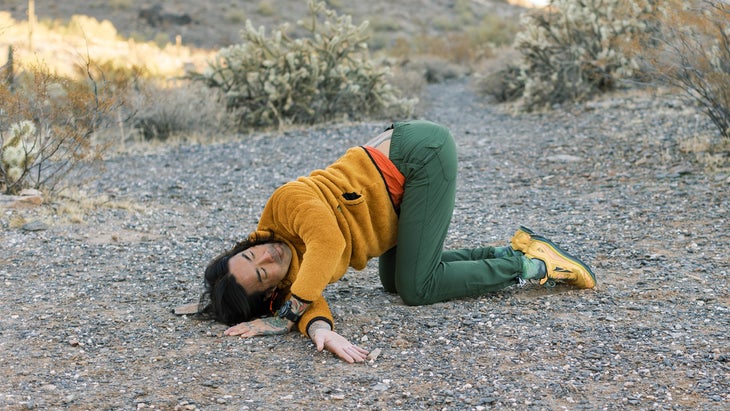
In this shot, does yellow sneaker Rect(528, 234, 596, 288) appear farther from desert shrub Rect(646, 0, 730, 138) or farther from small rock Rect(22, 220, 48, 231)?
desert shrub Rect(646, 0, 730, 138)

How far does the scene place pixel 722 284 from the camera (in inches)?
164

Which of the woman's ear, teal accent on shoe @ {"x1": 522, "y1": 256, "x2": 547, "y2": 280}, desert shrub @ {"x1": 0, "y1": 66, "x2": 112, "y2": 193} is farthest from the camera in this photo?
desert shrub @ {"x1": 0, "y1": 66, "x2": 112, "y2": 193}

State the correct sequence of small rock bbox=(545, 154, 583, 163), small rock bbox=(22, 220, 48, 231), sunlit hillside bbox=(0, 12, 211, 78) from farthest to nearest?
1. sunlit hillside bbox=(0, 12, 211, 78)
2. small rock bbox=(545, 154, 583, 163)
3. small rock bbox=(22, 220, 48, 231)

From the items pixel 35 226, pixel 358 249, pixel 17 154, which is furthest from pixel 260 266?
pixel 17 154

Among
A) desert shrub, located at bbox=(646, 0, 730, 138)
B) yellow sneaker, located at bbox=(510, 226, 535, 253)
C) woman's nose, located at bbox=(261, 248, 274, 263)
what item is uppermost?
desert shrub, located at bbox=(646, 0, 730, 138)

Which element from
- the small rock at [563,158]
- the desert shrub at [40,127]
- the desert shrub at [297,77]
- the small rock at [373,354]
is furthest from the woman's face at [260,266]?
the desert shrub at [297,77]

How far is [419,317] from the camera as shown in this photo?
12.6 feet

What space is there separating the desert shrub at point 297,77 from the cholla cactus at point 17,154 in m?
4.37

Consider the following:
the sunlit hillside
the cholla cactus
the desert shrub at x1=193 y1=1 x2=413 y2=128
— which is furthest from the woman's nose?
the sunlit hillside

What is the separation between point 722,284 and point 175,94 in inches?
313

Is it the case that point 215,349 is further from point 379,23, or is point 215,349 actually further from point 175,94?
point 379,23

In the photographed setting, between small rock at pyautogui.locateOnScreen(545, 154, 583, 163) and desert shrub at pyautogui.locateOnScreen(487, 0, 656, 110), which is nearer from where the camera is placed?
small rock at pyautogui.locateOnScreen(545, 154, 583, 163)

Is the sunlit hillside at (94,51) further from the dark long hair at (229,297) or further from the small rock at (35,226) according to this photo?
the dark long hair at (229,297)

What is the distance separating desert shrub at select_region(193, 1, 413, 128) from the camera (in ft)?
34.3
